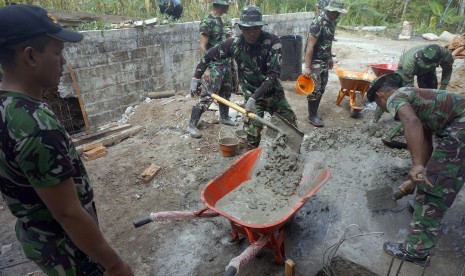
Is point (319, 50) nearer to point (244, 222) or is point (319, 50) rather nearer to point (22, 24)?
point (244, 222)

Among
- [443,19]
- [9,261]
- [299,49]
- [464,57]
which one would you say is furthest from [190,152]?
[443,19]

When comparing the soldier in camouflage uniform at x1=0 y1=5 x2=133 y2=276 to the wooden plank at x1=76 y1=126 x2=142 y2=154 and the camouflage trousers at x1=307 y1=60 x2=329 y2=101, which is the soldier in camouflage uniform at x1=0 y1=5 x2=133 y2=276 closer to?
the wooden plank at x1=76 y1=126 x2=142 y2=154

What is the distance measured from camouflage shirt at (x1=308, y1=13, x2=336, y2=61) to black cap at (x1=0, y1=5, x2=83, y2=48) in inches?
202

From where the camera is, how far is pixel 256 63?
4.09 metres

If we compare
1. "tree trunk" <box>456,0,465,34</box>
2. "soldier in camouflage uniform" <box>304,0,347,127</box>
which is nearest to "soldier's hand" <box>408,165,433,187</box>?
"soldier in camouflage uniform" <box>304,0,347,127</box>

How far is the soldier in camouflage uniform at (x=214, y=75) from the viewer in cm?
536

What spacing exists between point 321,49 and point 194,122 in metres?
2.79

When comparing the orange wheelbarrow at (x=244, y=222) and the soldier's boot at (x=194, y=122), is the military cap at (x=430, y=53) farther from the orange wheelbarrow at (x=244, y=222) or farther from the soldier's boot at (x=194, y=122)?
the soldier's boot at (x=194, y=122)

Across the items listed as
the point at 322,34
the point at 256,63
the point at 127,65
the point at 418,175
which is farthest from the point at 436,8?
the point at 418,175

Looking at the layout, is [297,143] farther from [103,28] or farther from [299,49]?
[299,49]

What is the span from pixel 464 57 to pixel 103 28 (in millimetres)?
Answer: 8847

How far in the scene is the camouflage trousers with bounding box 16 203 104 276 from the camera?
1.44 metres

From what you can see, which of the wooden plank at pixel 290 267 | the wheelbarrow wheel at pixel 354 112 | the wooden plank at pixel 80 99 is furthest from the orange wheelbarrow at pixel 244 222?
the wooden plank at pixel 80 99

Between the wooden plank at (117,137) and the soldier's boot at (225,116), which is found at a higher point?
the soldier's boot at (225,116)
